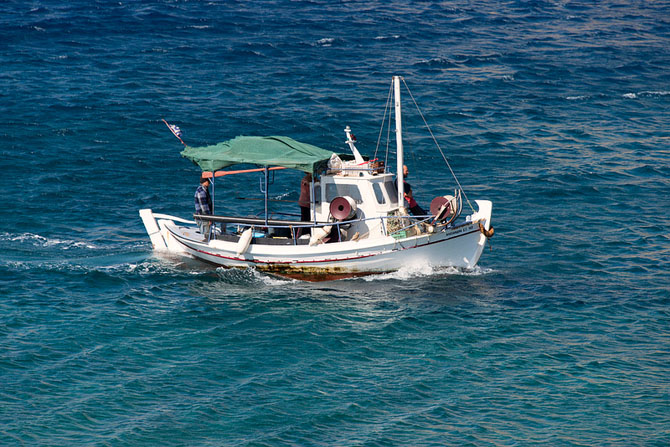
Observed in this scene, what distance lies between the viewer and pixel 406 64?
55656 millimetres

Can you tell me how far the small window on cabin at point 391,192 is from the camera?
27.6 meters

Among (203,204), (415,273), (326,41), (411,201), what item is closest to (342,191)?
(411,201)

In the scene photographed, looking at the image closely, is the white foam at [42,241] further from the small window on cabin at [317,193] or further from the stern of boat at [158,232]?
the small window on cabin at [317,193]

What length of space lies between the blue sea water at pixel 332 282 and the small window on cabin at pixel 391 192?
103 inches

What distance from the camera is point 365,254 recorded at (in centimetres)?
2622

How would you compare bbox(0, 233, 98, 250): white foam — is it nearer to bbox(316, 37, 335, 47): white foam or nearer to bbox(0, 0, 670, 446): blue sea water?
bbox(0, 0, 670, 446): blue sea water

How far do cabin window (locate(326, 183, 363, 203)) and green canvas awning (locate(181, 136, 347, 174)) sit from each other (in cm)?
79

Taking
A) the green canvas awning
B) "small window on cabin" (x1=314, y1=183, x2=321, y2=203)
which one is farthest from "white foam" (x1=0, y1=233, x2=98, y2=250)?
"small window on cabin" (x1=314, y1=183, x2=321, y2=203)

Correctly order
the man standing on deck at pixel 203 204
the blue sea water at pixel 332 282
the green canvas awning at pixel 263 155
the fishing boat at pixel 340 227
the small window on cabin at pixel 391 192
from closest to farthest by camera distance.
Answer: the blue sea water at pixel 332 282
the fishing boat at pixel 340 227
the green canvas awning at pixel 263 155
the small window on cabin at pixel 391 192
the man standing on deck at pixel 203 204

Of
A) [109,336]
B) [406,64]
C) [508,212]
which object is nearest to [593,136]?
[508,212]

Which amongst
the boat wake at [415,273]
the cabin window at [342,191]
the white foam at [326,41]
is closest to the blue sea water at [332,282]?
the boat wake at [415,273]

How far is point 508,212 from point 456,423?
16.9m

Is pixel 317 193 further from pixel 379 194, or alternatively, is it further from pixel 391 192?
pixel 391 192

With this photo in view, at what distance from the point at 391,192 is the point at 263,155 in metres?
4.56
